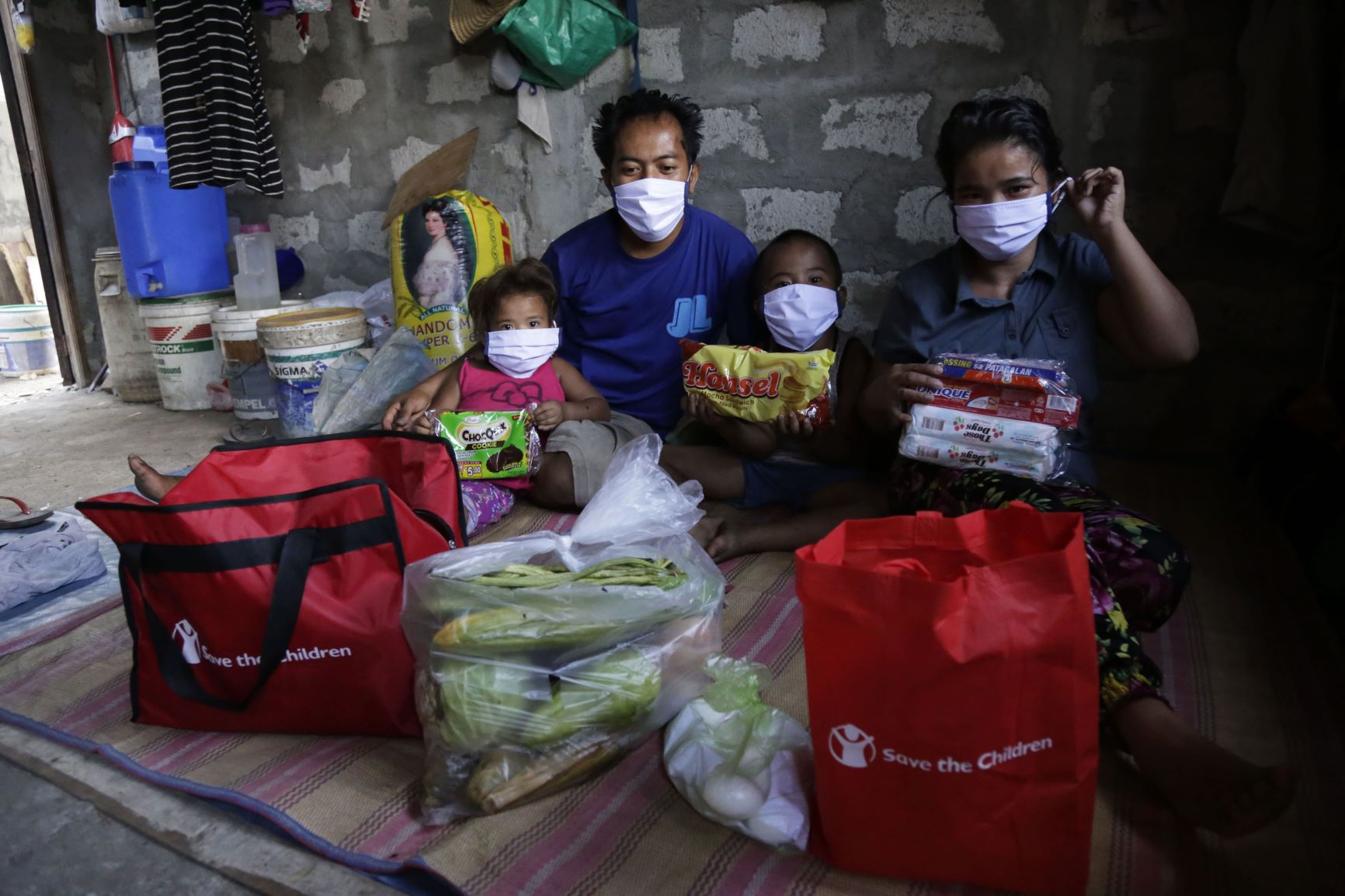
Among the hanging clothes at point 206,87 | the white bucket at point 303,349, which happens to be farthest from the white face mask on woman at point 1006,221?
the hanging clothes at point 206,87

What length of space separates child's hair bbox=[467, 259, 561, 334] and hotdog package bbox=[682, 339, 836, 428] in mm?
527

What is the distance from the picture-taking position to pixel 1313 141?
6.55ft

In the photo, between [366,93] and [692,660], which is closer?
[692,660]

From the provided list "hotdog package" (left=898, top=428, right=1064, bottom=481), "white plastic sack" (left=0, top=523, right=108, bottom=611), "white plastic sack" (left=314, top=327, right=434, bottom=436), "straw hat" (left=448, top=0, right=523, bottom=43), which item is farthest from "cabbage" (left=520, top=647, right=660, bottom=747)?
"straw hat" (left=448, top=0, right=523, bottom=43)

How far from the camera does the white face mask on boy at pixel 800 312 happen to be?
206 cm

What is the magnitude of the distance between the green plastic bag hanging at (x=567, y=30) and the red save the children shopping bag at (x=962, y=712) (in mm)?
2523

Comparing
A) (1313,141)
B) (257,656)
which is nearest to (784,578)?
(257,656)

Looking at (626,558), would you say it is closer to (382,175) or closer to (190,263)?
(382,175)

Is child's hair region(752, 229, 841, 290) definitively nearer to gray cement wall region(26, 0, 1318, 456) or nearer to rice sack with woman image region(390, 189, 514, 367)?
gray cement wall region(26, 0, 1318, 456)

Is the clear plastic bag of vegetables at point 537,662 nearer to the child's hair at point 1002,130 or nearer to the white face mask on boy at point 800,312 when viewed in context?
the white face mask on boy at point 800,312

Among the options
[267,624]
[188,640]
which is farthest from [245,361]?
[267,624]

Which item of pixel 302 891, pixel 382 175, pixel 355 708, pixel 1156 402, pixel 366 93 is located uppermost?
pixel 366 93

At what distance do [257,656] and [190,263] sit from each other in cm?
317

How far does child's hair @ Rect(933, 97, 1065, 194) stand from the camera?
167 cm
